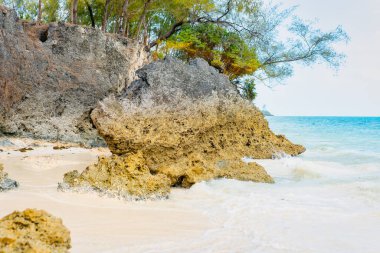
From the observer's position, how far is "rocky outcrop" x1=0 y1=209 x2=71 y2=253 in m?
2.03

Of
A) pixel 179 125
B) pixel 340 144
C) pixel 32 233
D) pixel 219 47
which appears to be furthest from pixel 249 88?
pixel 32 233

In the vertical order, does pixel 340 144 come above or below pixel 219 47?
below

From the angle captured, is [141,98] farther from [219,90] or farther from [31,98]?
[31,98]

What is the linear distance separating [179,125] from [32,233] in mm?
4382

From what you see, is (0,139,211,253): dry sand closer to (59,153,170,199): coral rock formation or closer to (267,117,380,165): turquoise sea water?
(59,153,170,199): coral rock formation

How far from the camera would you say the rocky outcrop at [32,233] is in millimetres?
2029

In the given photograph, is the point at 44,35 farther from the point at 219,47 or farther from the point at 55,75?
the point at 219,47

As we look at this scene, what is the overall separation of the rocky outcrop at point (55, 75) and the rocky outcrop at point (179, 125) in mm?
3689

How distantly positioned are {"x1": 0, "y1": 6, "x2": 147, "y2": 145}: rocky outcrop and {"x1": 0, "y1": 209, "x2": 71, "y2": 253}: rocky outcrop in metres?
7.69

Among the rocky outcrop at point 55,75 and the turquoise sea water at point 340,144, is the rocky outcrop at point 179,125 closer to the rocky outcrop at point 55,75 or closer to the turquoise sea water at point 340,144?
the rocky outcrop at point 55,75

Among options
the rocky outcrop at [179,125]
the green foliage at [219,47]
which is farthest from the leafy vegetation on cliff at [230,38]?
the rocky outcrop at [179,125]

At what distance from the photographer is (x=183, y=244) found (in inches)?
126

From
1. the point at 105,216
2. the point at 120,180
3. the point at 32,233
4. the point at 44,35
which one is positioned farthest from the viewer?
the point at 44,35

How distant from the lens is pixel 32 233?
221cm
